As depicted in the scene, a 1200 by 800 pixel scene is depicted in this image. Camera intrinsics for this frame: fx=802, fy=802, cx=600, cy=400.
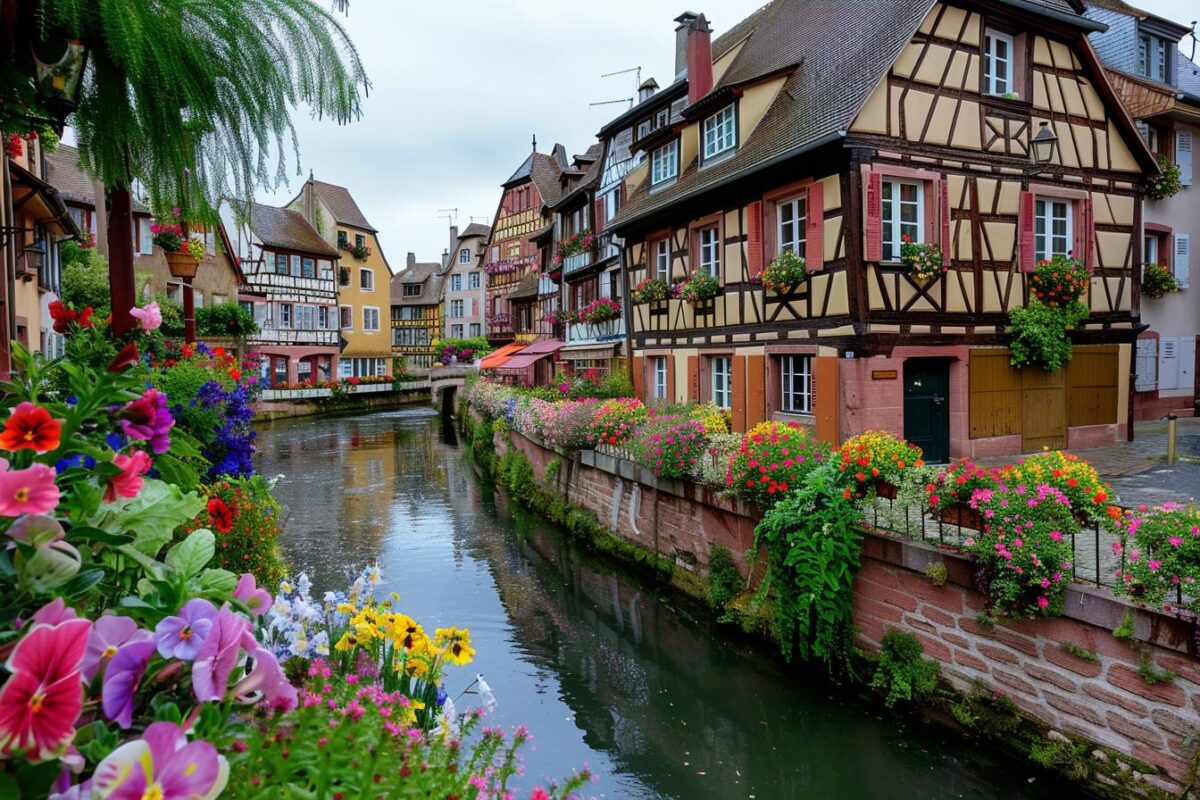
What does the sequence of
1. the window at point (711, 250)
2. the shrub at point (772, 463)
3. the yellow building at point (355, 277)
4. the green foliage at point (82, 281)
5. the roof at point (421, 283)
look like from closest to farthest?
the shrub at point (772, 463)
the window at point (711, 250)
the green foliage at point (82, 281)
the yellow building at point (355, 277)
the roof at point (421, 283)

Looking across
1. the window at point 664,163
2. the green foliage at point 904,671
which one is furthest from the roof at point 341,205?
the green foliage at point 904,671

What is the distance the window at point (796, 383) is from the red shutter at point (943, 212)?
2563mm

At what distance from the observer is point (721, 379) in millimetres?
15445

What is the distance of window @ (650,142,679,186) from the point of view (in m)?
17.3

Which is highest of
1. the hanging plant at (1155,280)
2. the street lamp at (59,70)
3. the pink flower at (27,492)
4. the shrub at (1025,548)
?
the hanging plant at (1155,280)

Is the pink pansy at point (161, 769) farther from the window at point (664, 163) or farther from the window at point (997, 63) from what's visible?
the window at point (664, 163)

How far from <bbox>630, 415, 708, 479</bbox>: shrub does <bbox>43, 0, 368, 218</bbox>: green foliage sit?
27.5 feet

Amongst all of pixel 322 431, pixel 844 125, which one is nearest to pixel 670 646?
pixel 844 125

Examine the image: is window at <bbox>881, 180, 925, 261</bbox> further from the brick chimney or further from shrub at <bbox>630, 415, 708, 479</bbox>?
the brick chimney

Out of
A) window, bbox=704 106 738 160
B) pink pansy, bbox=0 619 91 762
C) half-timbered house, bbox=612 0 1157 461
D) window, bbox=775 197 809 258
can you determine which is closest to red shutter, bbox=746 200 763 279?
half-timbered house, bbox=612 0 1157 461

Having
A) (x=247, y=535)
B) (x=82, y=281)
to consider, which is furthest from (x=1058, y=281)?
(x=82, y=281)

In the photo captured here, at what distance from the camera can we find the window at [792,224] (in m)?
12.9

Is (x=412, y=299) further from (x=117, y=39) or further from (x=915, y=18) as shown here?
(x=117, y=39)

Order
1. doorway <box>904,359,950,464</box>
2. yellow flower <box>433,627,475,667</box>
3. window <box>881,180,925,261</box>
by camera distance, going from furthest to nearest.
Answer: doorway <box>904,359,950,464</box> < window <box>881,180,925,261</box> < yellow flower <box>433,627,475,667</box>
